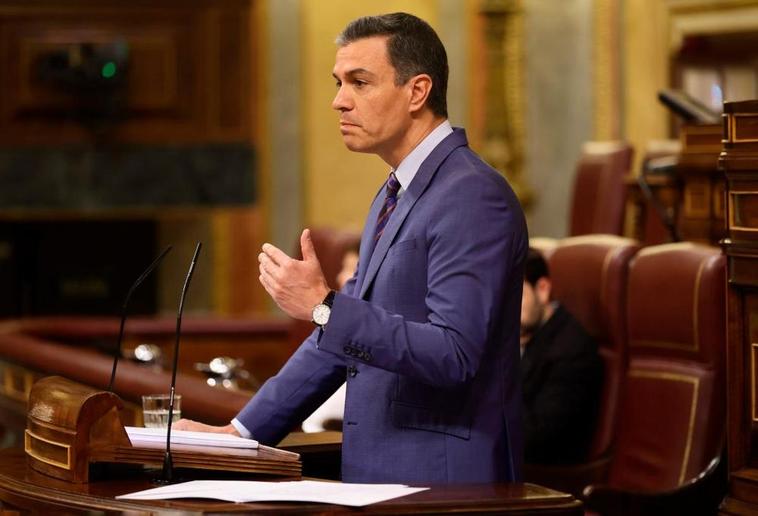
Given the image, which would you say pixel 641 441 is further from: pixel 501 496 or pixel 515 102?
pixel 515 102

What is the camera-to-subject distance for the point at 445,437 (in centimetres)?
201

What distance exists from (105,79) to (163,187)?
2.09 ft

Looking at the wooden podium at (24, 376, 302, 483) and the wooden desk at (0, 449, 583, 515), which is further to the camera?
the wooden podium at (24, 376, 302, 483)

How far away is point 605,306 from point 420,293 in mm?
1668

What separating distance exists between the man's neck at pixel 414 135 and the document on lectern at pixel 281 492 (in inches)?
20.3

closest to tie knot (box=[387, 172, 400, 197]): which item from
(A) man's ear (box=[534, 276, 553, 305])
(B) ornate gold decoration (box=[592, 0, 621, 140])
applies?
(A) man's ear (box=[534, 276, 553, 305])

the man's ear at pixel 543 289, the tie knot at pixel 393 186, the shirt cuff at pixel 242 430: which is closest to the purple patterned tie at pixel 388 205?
the tie knot at pixel 393 186

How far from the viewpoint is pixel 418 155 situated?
6.93 feet

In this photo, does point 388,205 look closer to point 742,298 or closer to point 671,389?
point 742,298

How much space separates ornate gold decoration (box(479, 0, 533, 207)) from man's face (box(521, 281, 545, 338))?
11.7ft

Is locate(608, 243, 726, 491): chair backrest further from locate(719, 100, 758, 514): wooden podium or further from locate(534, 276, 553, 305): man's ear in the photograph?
A: locate(719, 100, 758, 514): wooden podium

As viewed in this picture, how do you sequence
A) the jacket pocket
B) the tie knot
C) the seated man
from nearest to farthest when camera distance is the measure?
the jacket pocket → the tie knot → the seated man

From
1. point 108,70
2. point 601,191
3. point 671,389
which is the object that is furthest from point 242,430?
point 108,70

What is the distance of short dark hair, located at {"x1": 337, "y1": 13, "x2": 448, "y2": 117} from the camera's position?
6.81ft
